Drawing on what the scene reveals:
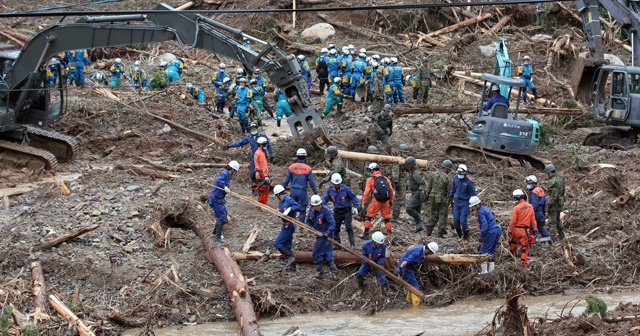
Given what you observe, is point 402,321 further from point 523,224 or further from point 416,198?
point 416,198

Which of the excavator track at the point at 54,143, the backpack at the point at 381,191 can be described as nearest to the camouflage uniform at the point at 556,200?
the backpack at the point at 381,191

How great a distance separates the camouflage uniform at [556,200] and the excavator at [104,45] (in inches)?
213

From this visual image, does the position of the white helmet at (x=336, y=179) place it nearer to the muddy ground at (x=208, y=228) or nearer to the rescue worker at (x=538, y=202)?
the muddy ground at (x=208, y=228)

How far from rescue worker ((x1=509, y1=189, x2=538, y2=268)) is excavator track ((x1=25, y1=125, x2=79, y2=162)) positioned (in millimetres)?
10769

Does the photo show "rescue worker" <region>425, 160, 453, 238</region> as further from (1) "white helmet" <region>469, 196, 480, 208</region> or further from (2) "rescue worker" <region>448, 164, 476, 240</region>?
(1) "white helmet" <region>469, 196, 480, 208</region>

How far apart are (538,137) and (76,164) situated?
1073 cm

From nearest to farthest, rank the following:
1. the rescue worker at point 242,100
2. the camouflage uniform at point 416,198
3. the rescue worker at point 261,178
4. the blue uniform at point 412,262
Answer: the blue uniform at point 412,262, the camouflage uniform at point 416,198, the rescue worker at point 261,178, the rescue worker at point 242,100

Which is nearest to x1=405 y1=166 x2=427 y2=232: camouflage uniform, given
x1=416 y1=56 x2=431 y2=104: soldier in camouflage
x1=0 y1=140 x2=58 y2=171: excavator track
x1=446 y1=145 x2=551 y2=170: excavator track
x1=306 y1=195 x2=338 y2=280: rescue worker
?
x1=306 y1=195 x2=338 y2=280: rescue worker

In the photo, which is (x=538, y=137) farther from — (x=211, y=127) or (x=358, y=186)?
(x=211, y=127)

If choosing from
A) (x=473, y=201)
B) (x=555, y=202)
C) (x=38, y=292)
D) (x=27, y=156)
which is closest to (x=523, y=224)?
(x=473, y=201)

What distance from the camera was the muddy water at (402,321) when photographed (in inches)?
575

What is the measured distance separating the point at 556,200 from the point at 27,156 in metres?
11.6

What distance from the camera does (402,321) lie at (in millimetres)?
15102

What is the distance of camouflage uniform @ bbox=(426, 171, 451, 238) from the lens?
17.7 m
